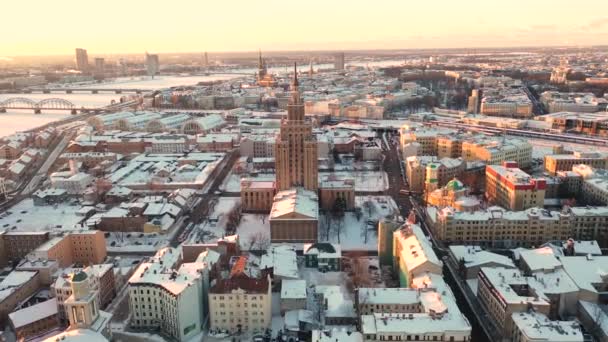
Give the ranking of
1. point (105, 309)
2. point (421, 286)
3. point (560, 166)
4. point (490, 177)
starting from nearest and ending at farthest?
1. point (421, 286)
2. point (105, 309)
3. point (490, 177)
4. point (560, 166)

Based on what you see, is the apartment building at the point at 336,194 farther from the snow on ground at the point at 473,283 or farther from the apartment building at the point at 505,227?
the snow on ground at the point at 473,283

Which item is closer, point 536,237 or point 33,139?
point 536,237

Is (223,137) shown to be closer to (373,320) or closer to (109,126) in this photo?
(109,126)

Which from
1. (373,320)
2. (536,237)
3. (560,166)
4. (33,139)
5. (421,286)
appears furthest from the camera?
(33,139)

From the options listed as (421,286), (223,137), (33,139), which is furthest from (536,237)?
(33,139)

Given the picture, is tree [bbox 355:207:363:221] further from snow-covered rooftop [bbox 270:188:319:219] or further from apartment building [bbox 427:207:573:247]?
apartment building [bbox 427:207:573:247]

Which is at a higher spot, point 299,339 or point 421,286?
point 421,286

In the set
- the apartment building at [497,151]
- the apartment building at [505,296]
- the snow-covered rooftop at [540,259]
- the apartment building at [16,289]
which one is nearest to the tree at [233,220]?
the apartment building at [16,289]

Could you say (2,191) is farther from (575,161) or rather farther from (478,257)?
(575,161)
